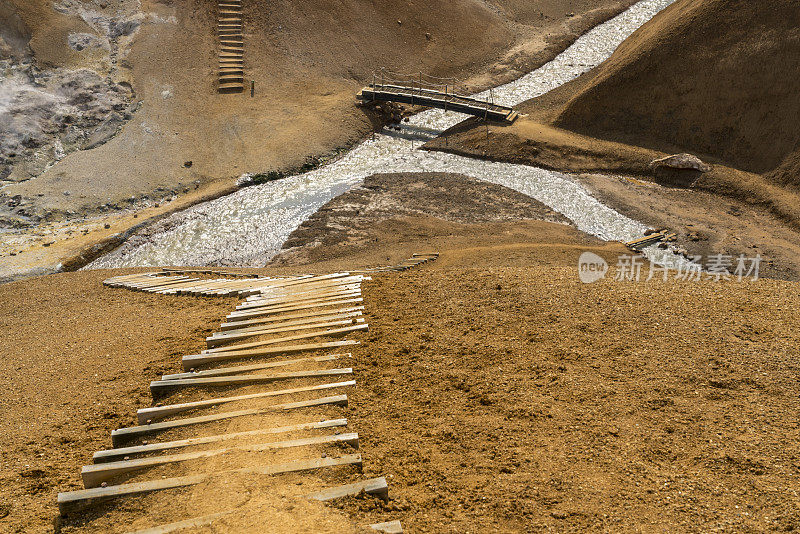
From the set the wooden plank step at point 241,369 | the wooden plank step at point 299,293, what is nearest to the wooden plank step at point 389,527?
the wooden plank step at point 241,369

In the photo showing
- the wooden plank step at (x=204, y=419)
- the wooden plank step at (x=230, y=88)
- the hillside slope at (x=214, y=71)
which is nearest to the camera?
the wooden plank step at (x=204, y=419)

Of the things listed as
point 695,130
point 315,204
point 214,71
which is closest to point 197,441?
point 315,204

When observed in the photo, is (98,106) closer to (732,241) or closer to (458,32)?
(458,32)

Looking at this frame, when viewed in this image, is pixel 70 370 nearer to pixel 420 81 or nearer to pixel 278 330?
pixel 278 330

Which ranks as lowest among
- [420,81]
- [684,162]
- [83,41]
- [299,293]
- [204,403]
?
[204,403]

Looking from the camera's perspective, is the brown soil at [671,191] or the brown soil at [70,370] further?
the brown soil at [671,191]

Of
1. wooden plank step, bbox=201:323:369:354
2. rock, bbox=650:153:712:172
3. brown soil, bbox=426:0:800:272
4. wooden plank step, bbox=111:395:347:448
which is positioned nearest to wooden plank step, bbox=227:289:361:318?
wooden plank step, bbox=201:323:369:354

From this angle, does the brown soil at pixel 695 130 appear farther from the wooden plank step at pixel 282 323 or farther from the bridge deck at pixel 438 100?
the wooden plank step at pixel 282 323
